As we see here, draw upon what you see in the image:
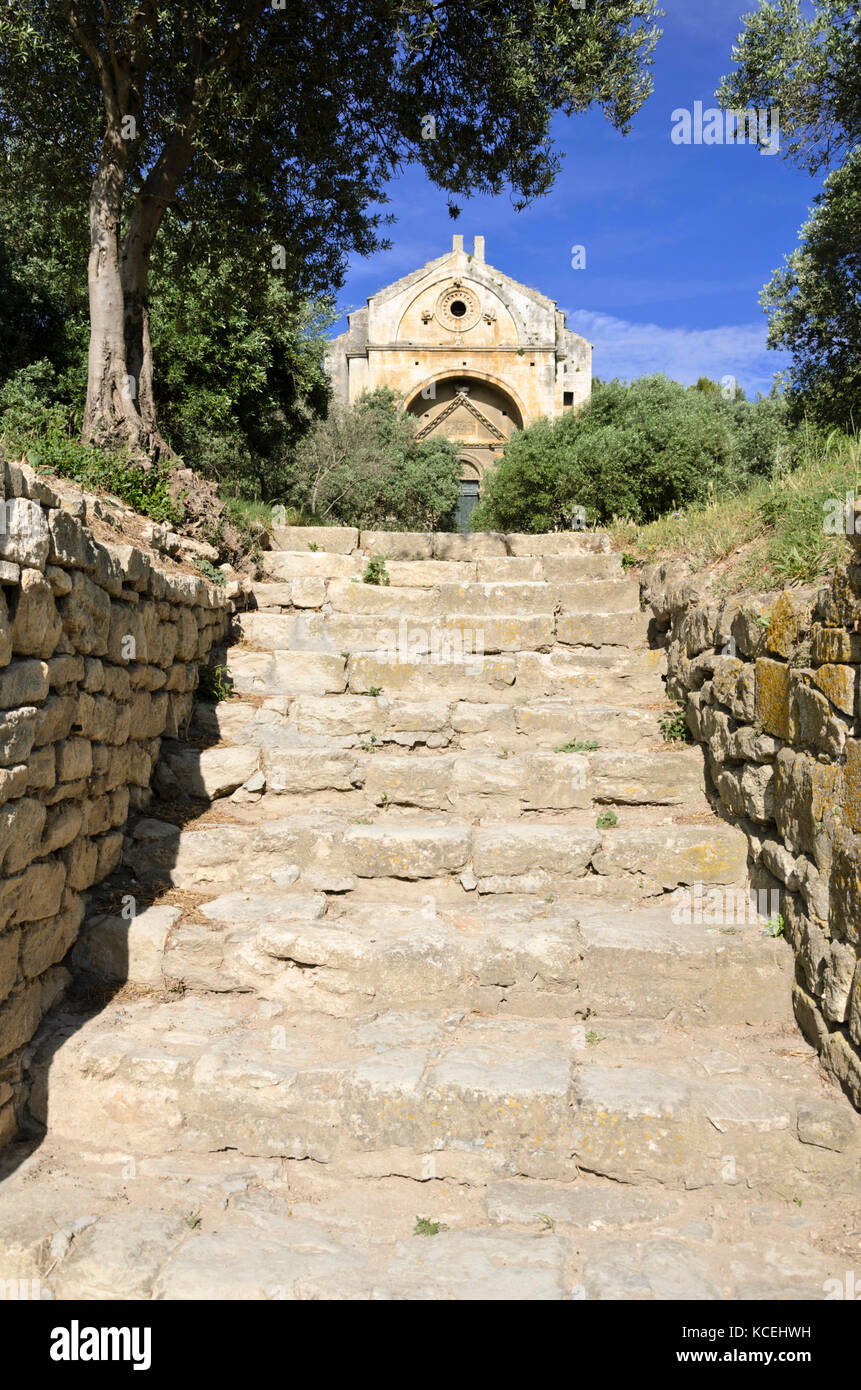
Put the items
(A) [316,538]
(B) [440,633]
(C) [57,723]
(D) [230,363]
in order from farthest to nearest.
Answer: (D) [230,363] → (A) [316,538] → (B) [440,633] → (C) [57,723]

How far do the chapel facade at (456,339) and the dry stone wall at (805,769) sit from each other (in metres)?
22.8

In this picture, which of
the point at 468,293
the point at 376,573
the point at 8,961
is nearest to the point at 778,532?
the point at 376,573

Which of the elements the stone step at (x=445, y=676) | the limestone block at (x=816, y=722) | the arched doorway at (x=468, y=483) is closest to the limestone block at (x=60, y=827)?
the stone step at (x=445, y=676)

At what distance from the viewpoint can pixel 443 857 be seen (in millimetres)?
4539

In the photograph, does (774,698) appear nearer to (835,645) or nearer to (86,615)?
(835,645)

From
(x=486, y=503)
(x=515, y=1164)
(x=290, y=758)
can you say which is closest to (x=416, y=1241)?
(x=515, y=1164)

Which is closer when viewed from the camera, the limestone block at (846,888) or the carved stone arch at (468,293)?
the limestone block at (846,888)

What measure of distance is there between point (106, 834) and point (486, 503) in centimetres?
1139

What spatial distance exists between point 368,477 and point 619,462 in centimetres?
744

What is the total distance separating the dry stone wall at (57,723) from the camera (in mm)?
3104

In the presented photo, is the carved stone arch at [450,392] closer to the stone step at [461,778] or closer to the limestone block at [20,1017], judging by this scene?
the stone step at [461,778]

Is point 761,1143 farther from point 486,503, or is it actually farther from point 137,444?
point 486,503

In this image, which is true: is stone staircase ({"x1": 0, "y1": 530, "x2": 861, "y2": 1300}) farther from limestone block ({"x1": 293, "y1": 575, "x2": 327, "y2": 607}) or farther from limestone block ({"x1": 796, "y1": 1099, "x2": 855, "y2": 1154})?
limestone block ({"x1": 293, "y1": 575, "x2": 327, "y2": 607})
